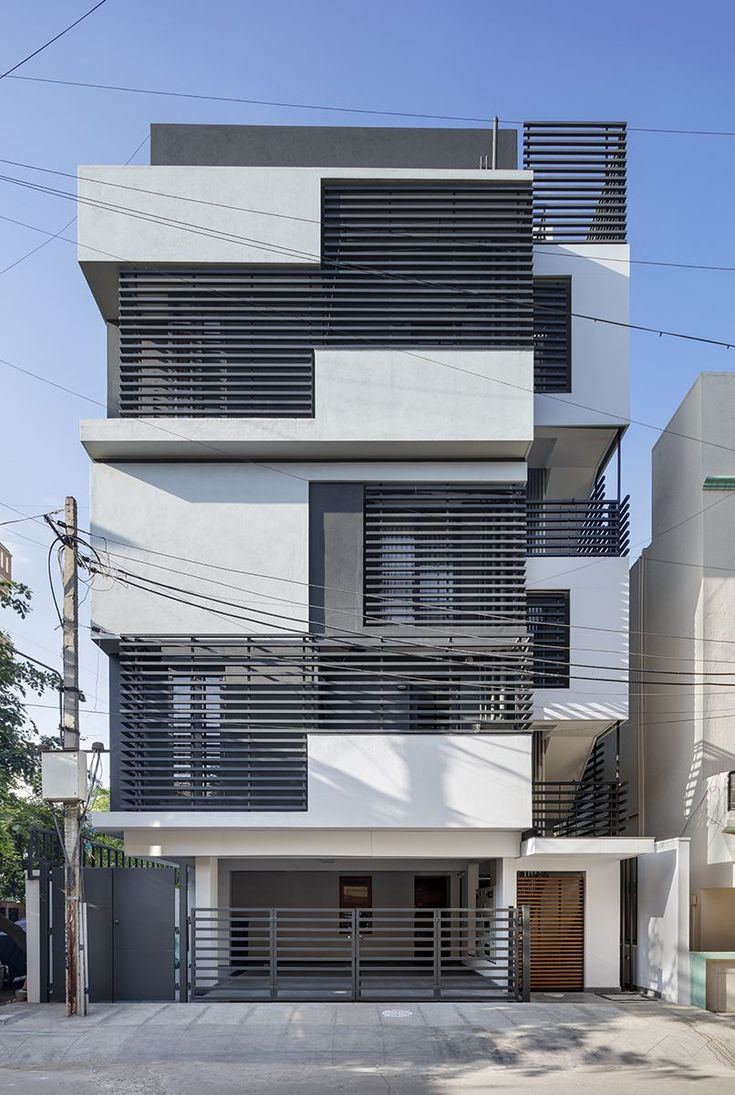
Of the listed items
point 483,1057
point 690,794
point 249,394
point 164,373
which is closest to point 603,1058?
point 483,1057

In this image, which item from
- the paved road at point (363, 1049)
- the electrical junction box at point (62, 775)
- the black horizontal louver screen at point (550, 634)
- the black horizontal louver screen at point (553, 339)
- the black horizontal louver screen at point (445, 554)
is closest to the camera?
the paved road at point (363, 1049)

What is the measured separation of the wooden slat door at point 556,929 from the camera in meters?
18.2

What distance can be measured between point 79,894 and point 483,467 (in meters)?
9.13

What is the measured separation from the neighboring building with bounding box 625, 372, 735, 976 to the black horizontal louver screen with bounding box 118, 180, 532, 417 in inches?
143

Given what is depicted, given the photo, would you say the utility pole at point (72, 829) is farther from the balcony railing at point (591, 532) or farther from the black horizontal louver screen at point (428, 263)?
the balcony railing at point (591, 532)

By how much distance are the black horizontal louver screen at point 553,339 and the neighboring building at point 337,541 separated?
47.0 inches

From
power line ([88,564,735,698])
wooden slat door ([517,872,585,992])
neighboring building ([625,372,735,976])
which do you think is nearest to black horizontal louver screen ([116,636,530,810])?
power line ([88,564,735,698])

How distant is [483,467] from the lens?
1819 centimetres

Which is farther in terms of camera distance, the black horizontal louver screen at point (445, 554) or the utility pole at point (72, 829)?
the black horizontal louver screen at point (445, 554)

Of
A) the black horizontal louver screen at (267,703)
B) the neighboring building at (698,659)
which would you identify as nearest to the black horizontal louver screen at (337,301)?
the neighboring building at (698,659)

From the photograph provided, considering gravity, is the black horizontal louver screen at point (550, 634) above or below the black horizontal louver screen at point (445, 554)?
below

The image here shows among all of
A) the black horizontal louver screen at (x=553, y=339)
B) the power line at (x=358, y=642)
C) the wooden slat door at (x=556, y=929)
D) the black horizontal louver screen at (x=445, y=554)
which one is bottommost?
the wooden slat door at (x=556, y=929)

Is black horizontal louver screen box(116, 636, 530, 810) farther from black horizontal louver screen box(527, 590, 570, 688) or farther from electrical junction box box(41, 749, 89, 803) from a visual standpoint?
electrical junction box box(41, 749, 89, 803)

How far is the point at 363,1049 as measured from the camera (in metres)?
12.6
